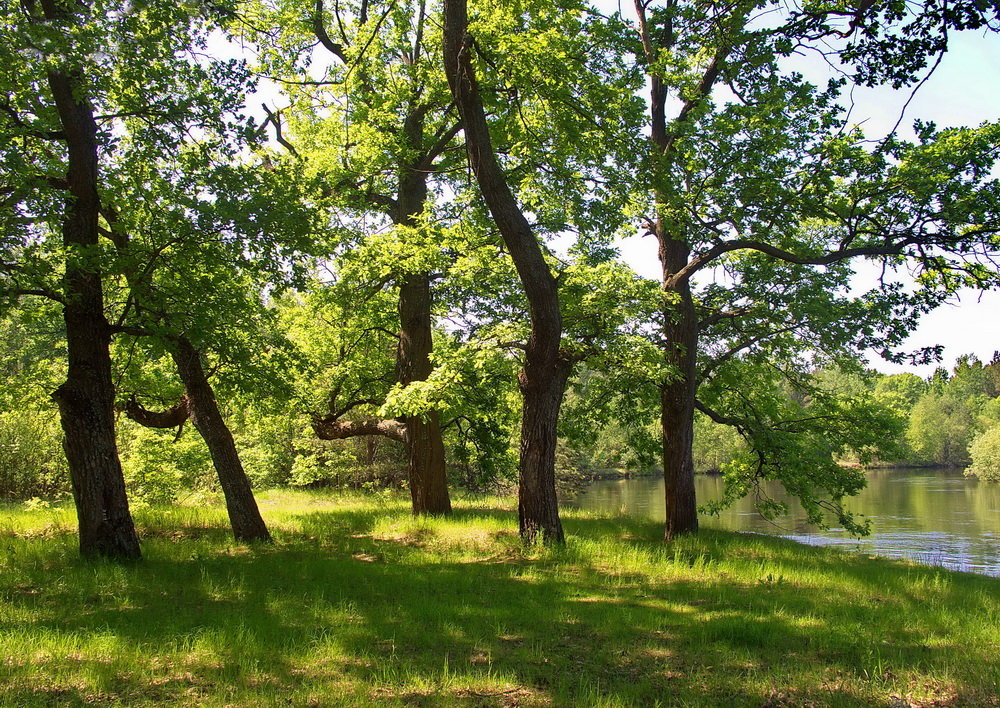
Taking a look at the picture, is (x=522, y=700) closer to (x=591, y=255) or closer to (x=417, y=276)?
(x=591, y=255)

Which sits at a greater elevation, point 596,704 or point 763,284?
point 763,284

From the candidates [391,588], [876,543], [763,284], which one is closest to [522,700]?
[391,588]

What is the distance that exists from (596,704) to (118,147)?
10935 mm

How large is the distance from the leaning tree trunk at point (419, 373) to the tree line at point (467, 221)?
7cm

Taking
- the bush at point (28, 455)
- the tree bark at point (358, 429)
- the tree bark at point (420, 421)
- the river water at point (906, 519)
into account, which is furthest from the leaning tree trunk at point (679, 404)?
the bush at point (28, 455)

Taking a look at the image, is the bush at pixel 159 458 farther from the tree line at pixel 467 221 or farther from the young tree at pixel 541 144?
the young tree at pixel 541 144

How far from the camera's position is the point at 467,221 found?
14.2 metres

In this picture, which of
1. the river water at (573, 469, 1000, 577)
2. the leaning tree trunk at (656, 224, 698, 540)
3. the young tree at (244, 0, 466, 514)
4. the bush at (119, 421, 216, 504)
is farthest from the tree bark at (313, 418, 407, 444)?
the river water at (573, 469, 1000, 577)

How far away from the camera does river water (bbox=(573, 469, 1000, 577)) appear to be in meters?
19.2

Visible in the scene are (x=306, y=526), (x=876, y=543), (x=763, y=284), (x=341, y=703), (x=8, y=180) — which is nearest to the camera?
(x=341, y=703)

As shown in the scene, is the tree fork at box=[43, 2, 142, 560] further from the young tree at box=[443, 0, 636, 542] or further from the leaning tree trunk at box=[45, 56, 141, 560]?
the young tree at box=[443, 0, 636, 542]

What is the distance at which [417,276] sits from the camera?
597 inches

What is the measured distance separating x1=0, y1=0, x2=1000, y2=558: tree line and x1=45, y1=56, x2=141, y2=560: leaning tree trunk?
3 centimetres

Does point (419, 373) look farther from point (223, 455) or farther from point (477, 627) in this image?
point (477, 627)
